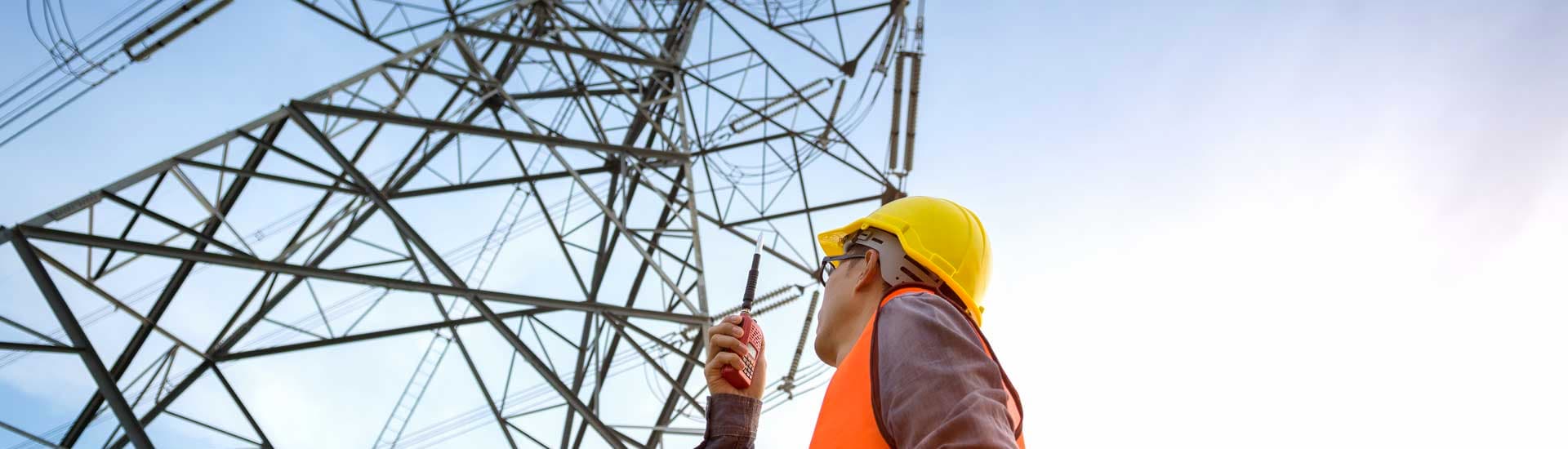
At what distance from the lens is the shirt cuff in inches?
79.1

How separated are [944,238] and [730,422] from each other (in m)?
0.70

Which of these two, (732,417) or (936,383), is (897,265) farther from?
(936,383)

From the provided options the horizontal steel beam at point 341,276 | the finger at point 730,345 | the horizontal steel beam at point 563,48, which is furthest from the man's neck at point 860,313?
the horizontal steel beam at point 563,48

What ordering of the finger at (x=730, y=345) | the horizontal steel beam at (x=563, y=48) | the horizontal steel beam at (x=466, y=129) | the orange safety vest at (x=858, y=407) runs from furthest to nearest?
the horizontal steel beam at (x=563, y=48) < the horizontal steel beam at (x=466, y=129) < the finger at (x=730, y=345) < the orange safety vest at (x=858, y=407)

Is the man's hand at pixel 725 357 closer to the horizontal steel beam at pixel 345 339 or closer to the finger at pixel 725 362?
the finger at pixel 725 362

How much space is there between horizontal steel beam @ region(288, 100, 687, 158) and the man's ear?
17.0 ft

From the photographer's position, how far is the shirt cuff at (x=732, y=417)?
201 cm

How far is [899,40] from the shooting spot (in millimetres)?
10273

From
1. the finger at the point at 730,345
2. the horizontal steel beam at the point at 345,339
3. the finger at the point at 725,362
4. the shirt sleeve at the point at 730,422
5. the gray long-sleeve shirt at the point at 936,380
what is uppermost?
the horizontal steel beam at the point at 345,339

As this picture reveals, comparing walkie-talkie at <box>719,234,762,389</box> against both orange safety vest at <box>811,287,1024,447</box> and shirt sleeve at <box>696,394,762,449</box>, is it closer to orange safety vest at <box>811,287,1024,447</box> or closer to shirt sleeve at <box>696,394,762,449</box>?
shirt sleeve at <box>696,394,762,449</box>

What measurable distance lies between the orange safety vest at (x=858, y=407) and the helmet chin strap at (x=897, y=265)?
0.92ft

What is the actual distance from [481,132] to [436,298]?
143 cm

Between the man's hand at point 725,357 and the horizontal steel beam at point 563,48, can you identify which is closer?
the man's hand at point 725,357

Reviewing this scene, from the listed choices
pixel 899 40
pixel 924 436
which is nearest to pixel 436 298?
pixel 899 40
